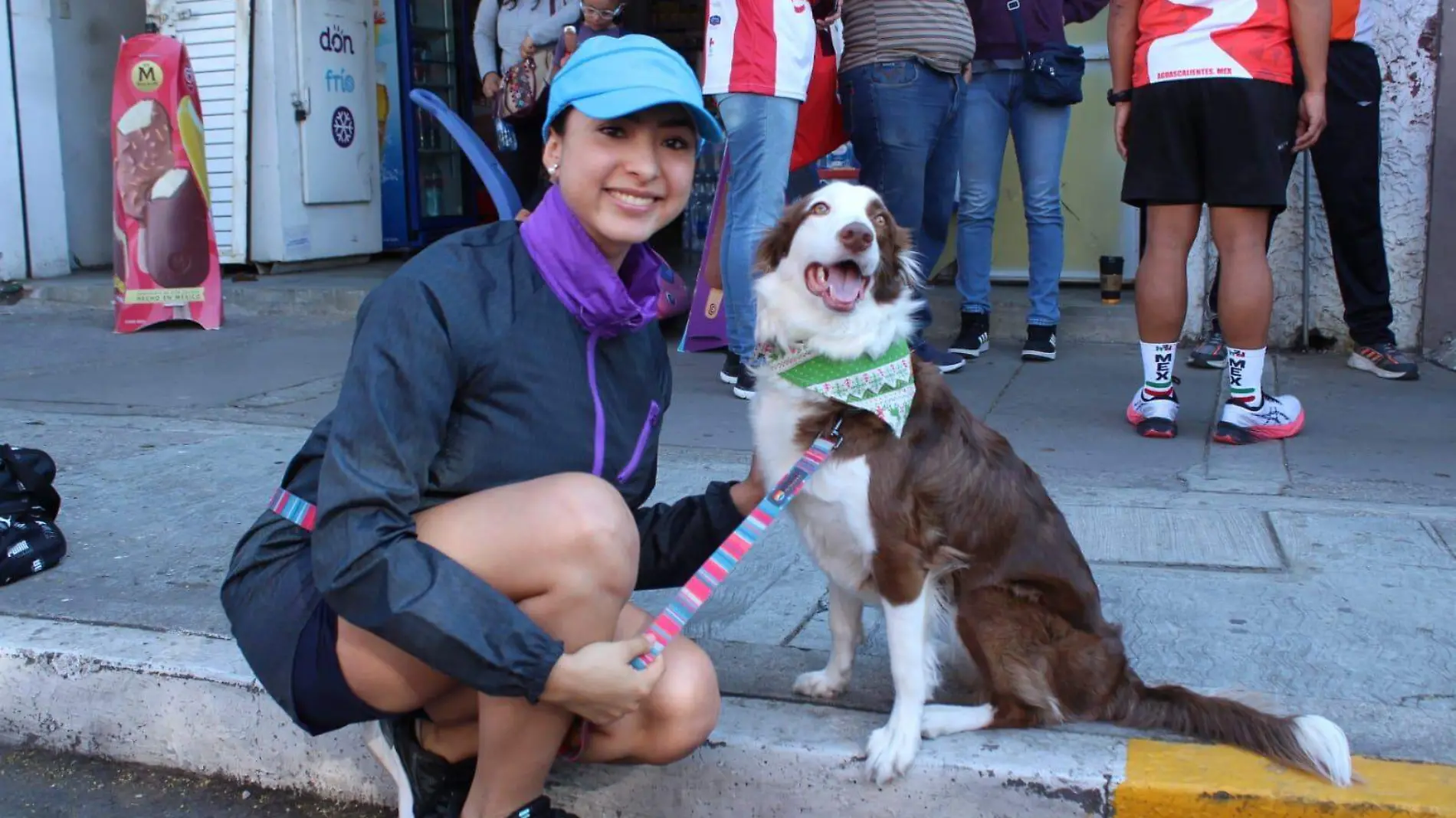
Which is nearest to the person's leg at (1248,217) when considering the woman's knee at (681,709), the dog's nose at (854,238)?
the dog's nose at (854,238)

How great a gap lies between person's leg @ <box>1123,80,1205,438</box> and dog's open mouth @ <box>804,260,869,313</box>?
7.67 ft

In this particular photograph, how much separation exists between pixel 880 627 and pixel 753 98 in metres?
2.61

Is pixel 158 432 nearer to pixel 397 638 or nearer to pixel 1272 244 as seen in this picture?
pixel 397 638

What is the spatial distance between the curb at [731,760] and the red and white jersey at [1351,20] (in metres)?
3.95

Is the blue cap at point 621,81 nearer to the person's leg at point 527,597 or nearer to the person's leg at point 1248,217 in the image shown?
the person's leg at point 527,597

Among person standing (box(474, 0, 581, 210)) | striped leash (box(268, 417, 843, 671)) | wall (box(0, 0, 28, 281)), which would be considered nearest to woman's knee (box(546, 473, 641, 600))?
striped leash (box(268, 417, 843, 671))

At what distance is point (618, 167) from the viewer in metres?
2.28

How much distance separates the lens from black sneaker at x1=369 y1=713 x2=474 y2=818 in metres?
2.37

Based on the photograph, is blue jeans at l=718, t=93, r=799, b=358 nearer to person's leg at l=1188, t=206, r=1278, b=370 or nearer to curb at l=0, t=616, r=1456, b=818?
person's leg at l=1188, t=206, r=1278, b=370

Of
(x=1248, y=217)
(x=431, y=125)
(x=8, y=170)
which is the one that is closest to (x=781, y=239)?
(x=1248, y=217)

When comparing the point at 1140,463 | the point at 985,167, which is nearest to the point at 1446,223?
the point at 985,167

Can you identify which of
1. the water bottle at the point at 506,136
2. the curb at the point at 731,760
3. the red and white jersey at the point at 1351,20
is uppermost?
the red and white jersey at the point at 1351,20

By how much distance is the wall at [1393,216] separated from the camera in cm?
597

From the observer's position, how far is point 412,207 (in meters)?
10.0
